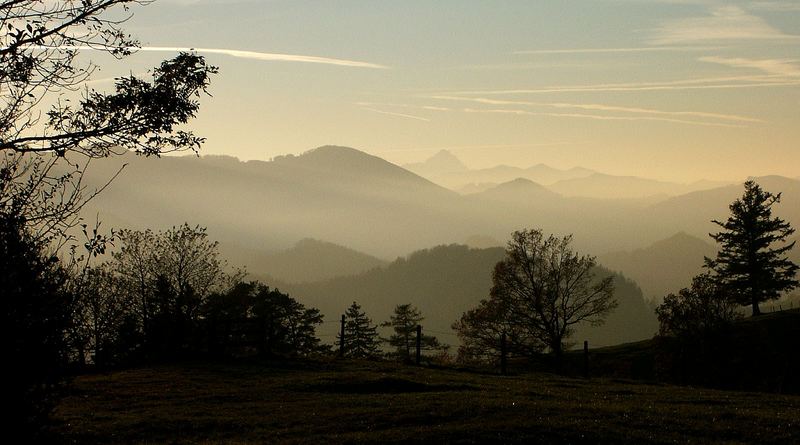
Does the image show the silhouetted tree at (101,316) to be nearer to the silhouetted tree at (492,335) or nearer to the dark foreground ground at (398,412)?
the dark foreground ground at (398,412)

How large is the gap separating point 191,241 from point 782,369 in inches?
2078

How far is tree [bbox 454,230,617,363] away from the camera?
58.5 meters

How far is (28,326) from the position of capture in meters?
13.4

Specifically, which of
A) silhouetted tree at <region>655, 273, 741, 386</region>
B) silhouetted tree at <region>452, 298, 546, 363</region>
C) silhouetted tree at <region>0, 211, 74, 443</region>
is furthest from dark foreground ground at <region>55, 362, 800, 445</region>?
silhouetted tree at <region>452, 298, 546, 363</region>

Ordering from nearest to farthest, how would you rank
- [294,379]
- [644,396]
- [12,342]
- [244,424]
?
[12,342] → [244,424] → [644,396] → [294,379]

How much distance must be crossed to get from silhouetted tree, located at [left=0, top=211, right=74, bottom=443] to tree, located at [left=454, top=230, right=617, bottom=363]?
47.3 meters

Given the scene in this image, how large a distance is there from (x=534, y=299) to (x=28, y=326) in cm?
4988

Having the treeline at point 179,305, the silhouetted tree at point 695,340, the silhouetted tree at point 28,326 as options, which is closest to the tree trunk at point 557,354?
the silhouetted tree at point 695,340

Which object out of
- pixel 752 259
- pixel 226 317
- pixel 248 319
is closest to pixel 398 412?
pixel 248 319

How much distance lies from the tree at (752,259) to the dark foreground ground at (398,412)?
1997 inches

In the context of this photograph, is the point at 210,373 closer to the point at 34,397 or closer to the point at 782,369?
the point at 34,397

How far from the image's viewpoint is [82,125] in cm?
1709

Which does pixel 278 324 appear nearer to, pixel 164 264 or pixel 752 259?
pixel 164 264

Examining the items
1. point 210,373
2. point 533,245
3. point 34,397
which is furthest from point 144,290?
point 34,397
